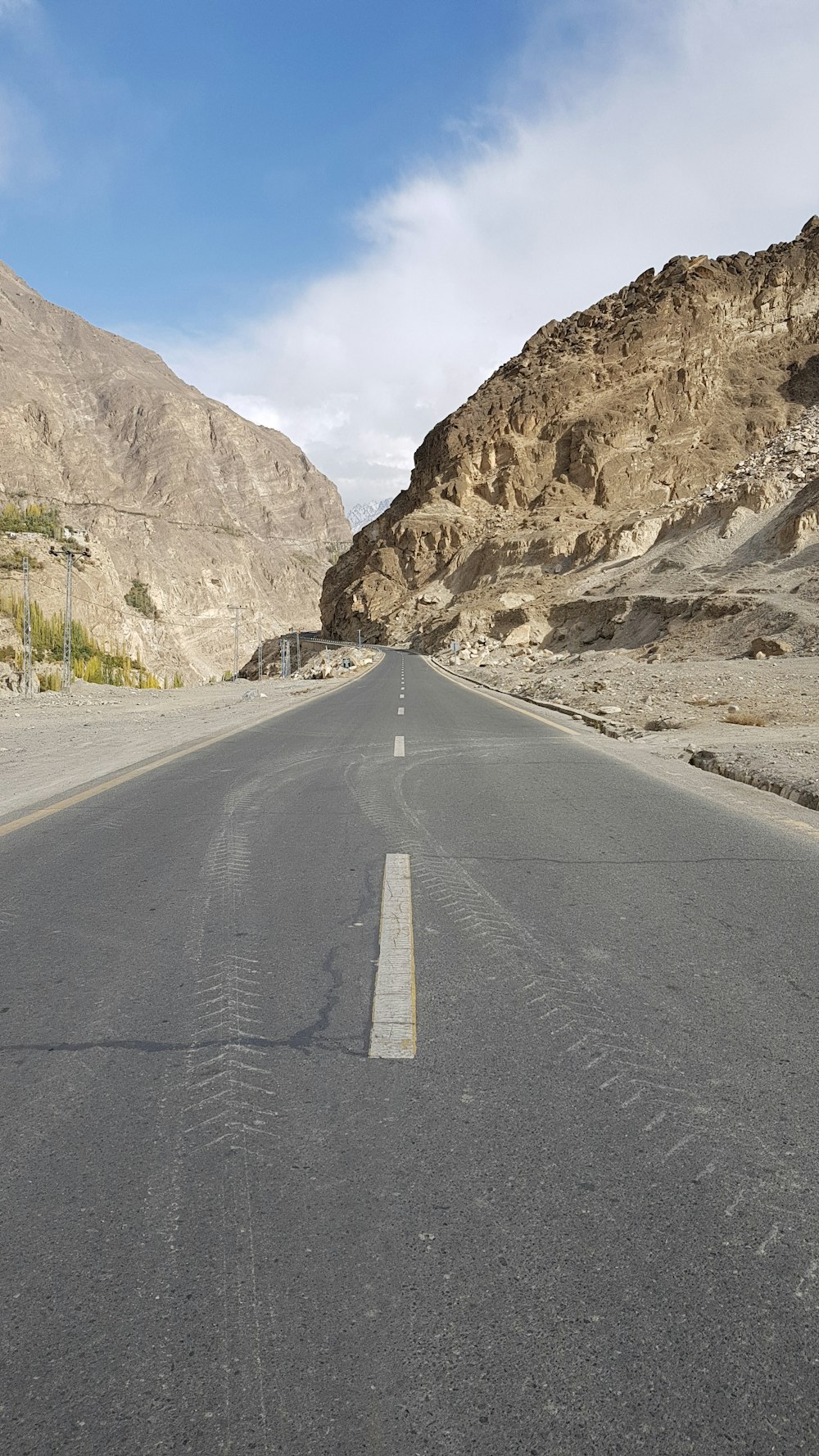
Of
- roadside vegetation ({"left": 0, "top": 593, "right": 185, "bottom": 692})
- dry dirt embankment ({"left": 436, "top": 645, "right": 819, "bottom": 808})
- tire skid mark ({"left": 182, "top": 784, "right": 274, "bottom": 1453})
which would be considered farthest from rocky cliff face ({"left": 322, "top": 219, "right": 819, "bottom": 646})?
tire skid mark ({"left": 182, "top": 784, "right": 274, "bottom": 1453})

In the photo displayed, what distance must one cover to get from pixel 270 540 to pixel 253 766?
620 feet

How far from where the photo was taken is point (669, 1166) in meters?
2.26

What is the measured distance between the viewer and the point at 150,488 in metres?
165

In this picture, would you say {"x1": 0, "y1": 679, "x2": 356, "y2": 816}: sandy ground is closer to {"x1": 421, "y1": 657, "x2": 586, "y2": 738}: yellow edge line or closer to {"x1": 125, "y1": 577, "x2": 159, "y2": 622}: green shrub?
{"x1": 421, "y1": 657, "x2": 586, "y2": 738}: yellow edge line

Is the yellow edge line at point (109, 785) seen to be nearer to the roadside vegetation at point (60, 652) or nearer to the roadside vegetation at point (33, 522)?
the roadside vegetation at point (60, 652)

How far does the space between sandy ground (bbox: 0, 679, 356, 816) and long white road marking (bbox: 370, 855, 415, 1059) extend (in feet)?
13.3

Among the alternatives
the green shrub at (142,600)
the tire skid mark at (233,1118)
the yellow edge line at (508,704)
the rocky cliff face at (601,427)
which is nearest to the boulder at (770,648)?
the yellow edge line at (508,704)

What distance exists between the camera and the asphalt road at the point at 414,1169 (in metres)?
1.59

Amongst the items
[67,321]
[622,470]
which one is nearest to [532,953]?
[622,470]

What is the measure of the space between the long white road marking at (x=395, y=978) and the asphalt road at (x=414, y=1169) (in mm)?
59

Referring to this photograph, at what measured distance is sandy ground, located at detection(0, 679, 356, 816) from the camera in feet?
29.3

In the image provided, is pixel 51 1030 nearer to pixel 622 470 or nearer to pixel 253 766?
pixel 253 766

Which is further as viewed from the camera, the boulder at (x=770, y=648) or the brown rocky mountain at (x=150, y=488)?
the brown rocky mountain at (x=150, y=488)

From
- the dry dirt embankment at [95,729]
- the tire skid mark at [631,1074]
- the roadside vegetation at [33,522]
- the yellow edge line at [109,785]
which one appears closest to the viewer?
the tire skid mark at [631,1074]
